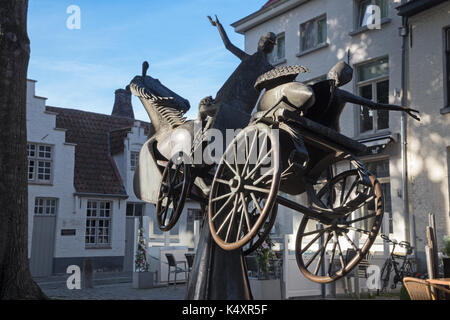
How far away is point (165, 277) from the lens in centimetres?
1308

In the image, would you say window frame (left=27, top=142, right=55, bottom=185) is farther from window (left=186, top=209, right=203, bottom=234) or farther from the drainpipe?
the drainpipe

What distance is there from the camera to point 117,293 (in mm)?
11531

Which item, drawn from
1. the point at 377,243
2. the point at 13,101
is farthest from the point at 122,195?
the point at 13,101

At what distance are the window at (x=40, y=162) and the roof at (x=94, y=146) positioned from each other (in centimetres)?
118

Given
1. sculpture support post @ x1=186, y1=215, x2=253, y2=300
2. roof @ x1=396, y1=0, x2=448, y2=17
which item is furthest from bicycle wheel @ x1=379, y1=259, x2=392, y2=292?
sculpture support post @ x1=186, y1=215, x2=253, y2=300

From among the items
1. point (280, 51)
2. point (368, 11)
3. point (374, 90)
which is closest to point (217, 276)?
point (374, 90)

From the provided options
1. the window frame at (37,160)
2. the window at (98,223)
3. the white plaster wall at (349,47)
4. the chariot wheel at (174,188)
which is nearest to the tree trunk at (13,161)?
the chariot wheel at (174,188)

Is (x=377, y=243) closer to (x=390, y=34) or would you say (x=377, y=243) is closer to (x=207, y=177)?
(x=390, y=34)

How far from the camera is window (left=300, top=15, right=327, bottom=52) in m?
16.0

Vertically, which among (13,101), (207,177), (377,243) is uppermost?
(13,101)

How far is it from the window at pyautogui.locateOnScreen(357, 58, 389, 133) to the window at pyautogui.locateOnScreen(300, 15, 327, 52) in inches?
80.5

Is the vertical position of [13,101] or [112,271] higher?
[13,101]
